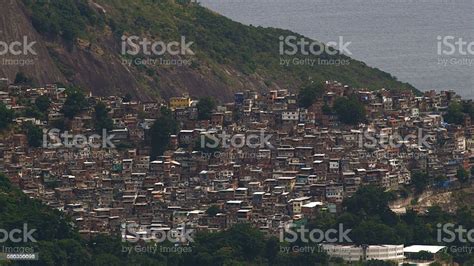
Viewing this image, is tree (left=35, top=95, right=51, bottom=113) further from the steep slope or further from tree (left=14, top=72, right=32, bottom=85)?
the steep slope

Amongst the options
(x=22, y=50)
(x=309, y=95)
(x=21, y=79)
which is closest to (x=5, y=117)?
(x=21, y=79)

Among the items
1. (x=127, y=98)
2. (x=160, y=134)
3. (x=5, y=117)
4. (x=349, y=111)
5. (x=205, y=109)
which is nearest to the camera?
(x=5, y=117)

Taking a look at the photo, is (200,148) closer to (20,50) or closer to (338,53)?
(20,50)

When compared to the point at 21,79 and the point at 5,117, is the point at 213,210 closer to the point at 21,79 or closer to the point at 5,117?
the point at 5,117

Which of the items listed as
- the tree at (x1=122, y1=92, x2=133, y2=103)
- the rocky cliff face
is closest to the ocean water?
the tree at (x1=122, y1=92, x2=133, y2=103)

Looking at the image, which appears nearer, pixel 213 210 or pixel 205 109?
pixel 213 210

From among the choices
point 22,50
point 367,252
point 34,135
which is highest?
point 22,50
